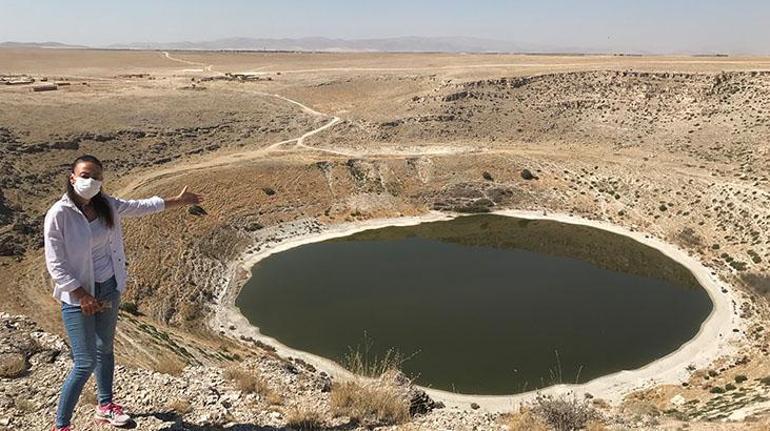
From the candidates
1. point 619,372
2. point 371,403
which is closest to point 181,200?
point 371,403

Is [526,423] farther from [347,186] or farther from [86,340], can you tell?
[347,186]

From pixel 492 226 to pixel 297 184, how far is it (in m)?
18.2

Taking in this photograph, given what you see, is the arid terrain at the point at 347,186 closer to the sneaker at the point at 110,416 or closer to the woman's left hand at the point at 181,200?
the sneaker at the point at 110,416

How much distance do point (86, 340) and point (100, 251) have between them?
1.21 metres

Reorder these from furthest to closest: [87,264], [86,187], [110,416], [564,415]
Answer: [564,415], [110,416], [87,264], [86,187]

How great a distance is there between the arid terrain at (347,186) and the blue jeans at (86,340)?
69.3 inches

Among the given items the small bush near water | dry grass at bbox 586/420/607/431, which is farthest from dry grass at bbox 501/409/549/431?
the small bush near water

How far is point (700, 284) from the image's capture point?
125 ft

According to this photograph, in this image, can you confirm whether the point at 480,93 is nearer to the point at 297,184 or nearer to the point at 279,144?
the point at 279,144

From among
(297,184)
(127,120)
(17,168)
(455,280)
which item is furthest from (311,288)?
(127,120)

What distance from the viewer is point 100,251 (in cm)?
746

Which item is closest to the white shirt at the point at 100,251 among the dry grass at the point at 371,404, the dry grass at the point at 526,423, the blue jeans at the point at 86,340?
the blue jeans at the point at 86,340

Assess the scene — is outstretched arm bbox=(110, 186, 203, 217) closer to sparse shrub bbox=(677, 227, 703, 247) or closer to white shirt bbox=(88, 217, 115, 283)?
white shirt bbox=(88, 217, 115, 283)

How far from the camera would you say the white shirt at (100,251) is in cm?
726
